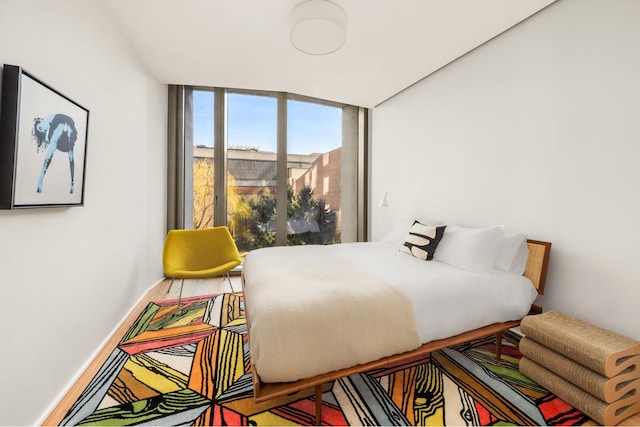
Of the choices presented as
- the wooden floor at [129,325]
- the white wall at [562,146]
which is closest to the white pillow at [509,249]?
the white wall at [562,146]

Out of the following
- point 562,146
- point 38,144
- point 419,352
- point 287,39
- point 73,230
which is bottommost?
point 419,352

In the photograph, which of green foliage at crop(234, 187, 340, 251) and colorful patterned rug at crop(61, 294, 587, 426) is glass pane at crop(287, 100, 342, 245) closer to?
green foliage at crop(234, 187, 340, 251)

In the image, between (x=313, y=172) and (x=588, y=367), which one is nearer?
(x=588, y=367)

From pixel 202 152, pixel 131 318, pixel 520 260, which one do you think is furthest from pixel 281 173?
pixel 520 260

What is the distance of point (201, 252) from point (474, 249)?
2.98 metres

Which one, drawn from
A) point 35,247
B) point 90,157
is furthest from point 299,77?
point 35,247

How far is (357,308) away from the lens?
1505mm

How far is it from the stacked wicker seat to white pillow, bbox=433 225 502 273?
50 cm

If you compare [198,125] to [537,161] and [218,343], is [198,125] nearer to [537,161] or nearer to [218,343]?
[218,343]

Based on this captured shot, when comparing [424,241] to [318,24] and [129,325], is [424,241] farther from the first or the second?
[129,325]

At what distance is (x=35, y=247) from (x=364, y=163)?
4.02 metres

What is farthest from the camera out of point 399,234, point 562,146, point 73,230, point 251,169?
point 251,169

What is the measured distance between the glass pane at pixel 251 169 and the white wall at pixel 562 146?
246 centimetres

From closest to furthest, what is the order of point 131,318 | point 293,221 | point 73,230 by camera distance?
point 73,230
point 131,318
point 293,221
